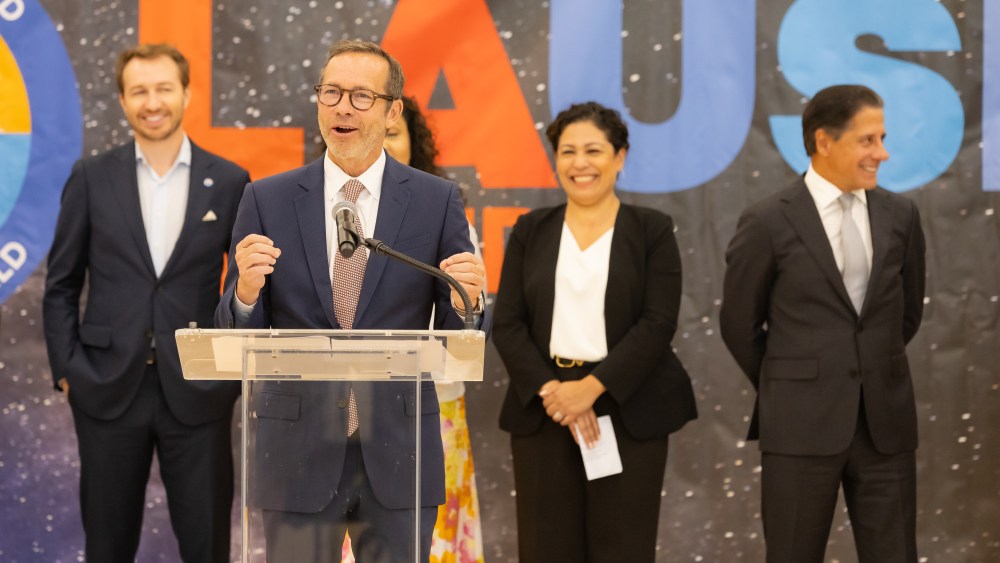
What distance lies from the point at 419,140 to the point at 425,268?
7.58 ft

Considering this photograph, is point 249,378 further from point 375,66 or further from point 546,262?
point 546,262

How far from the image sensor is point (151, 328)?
13.3 ft

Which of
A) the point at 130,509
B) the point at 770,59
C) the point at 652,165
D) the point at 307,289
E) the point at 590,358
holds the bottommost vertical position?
the point at 130,509

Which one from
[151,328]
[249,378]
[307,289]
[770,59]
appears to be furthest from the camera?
[770,59]

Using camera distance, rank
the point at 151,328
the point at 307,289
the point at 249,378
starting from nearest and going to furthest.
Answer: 1. the point at 249,378
2. the point at 307,289
3. the point at 151,328

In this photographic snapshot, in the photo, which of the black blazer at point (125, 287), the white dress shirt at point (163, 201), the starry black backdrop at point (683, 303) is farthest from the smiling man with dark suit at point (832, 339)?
the white dress shirt at point (163, 201)

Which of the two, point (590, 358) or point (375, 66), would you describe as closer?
point (375, 66)

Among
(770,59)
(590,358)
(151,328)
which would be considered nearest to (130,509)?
(151,328)

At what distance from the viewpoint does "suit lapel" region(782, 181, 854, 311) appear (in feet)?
Result: 12.6

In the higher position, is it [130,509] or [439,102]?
[439,102]

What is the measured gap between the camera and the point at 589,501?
409 centimetres

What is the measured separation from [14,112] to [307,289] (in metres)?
2.78

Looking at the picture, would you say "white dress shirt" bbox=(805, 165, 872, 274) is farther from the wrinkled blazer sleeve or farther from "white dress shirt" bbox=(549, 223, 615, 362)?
"white dress shirt" bbox=(549, 223, 615, 362)

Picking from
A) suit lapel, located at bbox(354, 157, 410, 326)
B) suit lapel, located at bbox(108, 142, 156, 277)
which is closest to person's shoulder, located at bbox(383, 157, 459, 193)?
suit lapel, located at bbox(354, 157, 410, 326)
